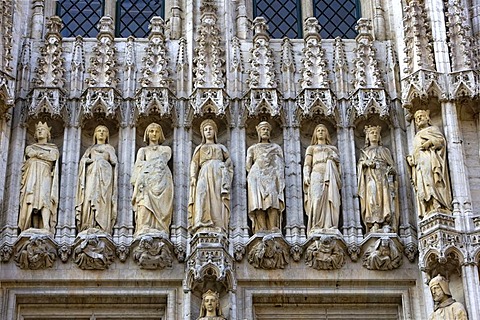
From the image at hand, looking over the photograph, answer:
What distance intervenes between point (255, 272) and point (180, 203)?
1.66m

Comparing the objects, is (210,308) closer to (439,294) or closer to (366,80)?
(439,294)

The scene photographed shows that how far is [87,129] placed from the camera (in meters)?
20.9

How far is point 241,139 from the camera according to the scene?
2061 cm

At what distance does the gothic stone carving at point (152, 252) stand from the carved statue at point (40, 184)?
4.66 feet

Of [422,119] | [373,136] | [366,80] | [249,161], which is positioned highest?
[366,80]

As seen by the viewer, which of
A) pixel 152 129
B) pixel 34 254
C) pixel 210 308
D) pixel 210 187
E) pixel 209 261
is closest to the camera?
pixel 210 308

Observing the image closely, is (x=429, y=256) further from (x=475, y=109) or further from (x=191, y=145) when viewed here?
(x=191, y=145)

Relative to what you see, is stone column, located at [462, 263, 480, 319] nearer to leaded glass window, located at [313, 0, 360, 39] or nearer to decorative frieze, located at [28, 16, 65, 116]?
leaded glass window, located at [313, 0, 360, 39]

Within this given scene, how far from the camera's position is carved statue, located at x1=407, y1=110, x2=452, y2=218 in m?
19.3

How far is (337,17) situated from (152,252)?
602 cm

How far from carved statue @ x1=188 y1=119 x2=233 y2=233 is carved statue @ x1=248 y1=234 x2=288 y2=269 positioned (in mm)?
589

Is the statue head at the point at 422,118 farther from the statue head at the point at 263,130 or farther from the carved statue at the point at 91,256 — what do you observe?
the carved statue at the point at 91,256

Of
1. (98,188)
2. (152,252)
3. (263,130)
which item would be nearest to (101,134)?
(98,188)

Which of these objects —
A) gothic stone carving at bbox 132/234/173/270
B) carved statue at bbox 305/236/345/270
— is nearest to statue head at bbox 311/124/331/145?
carved statue at bbox 305/236/345/270
